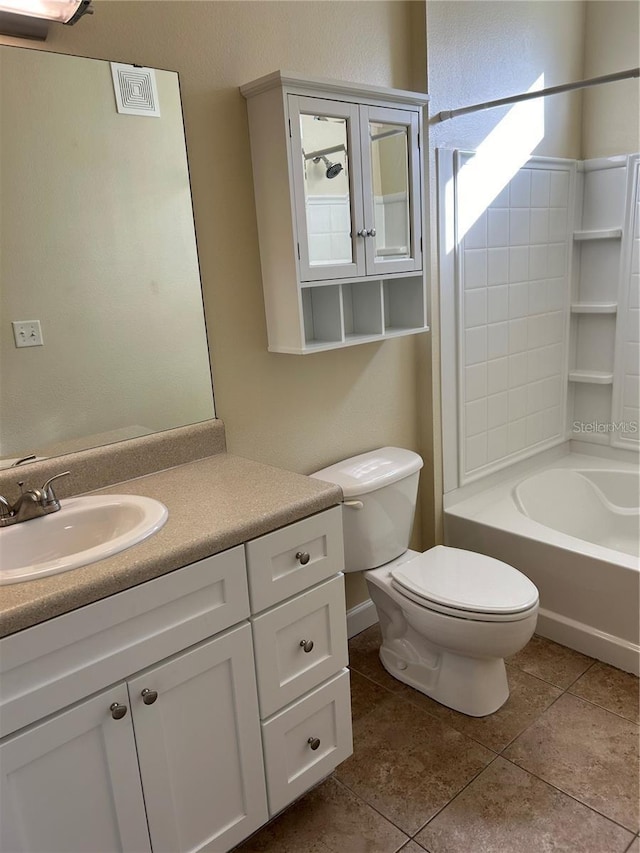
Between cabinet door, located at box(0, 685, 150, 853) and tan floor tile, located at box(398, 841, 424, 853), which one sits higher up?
cabinet door, located at box(0, 685, 150, 853)

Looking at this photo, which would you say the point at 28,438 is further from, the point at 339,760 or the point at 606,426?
the point at 606,426

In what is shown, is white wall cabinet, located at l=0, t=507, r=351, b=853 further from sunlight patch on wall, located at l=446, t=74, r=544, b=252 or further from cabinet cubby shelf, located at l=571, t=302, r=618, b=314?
cabinet cubby shelf, located at l=571, t=302, r=618, b=314

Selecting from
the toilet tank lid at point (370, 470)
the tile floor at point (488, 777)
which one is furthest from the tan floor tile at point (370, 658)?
the toilet tank lid at point (370, 470)

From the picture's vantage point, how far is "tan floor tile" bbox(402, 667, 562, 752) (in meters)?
1.96

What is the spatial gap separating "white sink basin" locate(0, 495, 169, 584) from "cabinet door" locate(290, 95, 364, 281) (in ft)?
2.63

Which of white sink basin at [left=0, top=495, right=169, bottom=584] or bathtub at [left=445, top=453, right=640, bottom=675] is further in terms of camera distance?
bathtub at [left=445, top=453, right=640, bottom=675]

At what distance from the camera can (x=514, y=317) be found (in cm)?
279

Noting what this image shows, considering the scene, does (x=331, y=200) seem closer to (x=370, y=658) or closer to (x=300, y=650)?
(x=300, y=650)

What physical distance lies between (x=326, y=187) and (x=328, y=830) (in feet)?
5.70

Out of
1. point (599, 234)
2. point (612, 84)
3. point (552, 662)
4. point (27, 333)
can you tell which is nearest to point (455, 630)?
A: point (552, 662)

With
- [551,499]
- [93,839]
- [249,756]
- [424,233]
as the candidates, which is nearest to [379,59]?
[424,233]

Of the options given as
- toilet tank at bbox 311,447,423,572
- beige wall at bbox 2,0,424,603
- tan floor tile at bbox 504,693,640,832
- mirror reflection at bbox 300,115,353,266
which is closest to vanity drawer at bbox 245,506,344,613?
toilet tank at bbox 311,447,423,572

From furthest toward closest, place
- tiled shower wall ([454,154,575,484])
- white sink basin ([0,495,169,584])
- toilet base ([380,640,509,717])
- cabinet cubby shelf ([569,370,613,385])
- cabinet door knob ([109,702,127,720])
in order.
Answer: cabinet cubby shelf ([569,370,613,385]), tiled shower wall ([454,154,575,484]), toilet base ([380,640,509,717]), white sink basin ([0,495,169,584]), cabinet door knob ([109,702,127,720])

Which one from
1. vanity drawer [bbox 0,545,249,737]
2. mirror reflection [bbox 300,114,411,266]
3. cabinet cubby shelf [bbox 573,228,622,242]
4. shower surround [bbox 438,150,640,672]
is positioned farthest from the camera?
cabinet cubby shelf [bbox 573,228,622,242]
